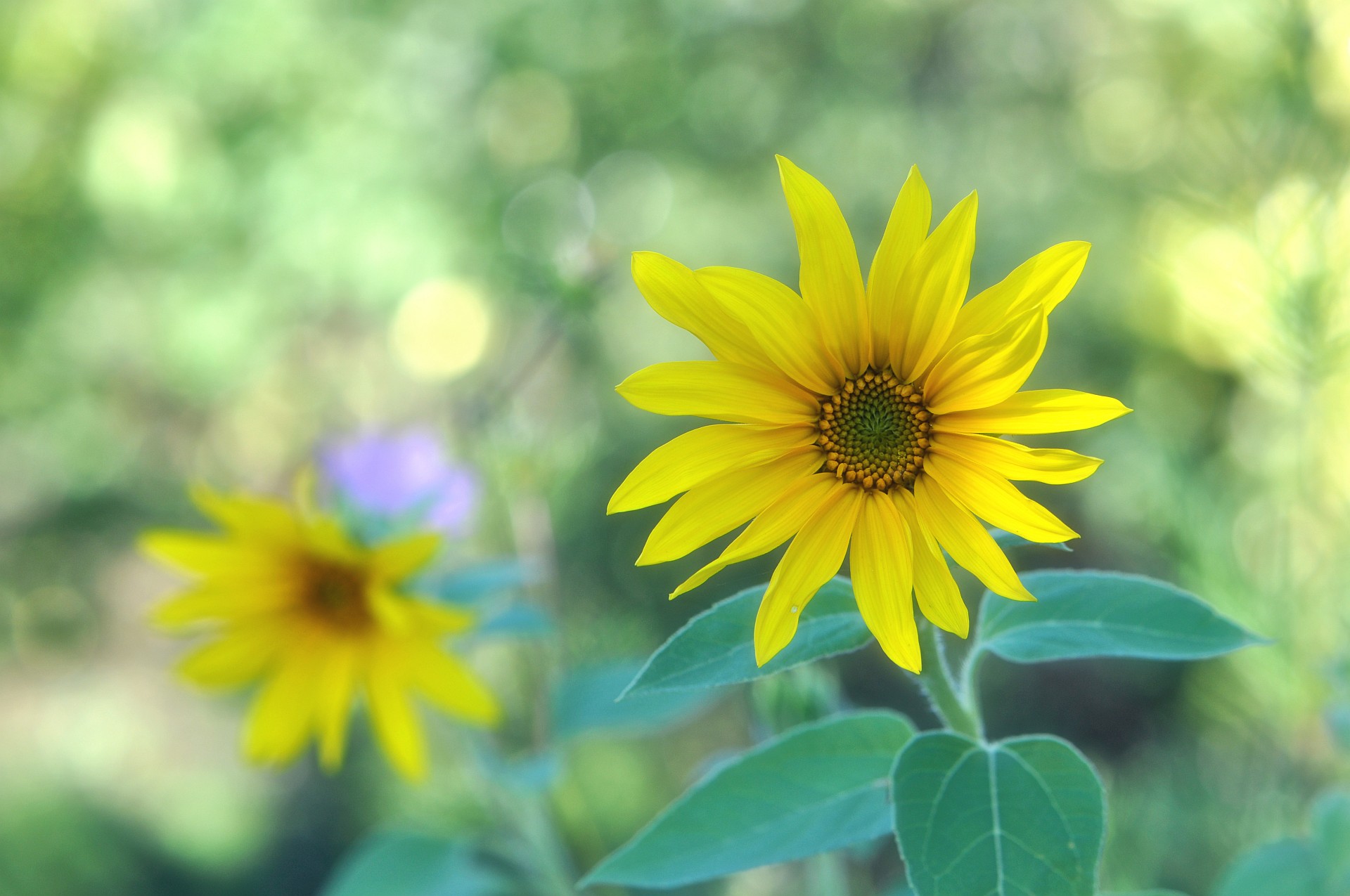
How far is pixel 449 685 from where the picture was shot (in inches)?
23.1

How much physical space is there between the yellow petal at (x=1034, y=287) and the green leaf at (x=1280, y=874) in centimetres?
27

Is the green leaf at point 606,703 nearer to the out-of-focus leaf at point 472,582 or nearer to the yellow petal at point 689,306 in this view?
the out-of-focus leaf at point 472,582

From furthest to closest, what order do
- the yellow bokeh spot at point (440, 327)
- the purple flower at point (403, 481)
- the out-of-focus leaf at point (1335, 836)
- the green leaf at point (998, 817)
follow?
the yellow bokeh spot at point (440, 327) → the purple flower at point (403, 481) → the out-of-focus leaf at point (1335, 836) → the green leaf at point (998, 817)

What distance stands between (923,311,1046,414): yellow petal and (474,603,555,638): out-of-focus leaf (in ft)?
0.99

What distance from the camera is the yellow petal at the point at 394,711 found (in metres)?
0.60

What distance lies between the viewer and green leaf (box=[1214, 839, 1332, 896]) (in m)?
0.43

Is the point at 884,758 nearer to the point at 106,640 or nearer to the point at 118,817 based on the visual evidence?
the point at 118,817

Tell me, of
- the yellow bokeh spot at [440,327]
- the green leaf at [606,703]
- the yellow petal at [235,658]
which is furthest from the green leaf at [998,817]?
the yellow bokeh spot at [440,327]

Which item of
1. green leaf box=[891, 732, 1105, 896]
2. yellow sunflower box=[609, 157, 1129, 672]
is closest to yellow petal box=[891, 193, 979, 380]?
yellow sunflower box=[609, 157, 1129, 672]

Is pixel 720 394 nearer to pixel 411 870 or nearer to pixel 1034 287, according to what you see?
pixel 1034 287

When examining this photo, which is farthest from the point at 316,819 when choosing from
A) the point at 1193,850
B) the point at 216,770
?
the point at 1193,850

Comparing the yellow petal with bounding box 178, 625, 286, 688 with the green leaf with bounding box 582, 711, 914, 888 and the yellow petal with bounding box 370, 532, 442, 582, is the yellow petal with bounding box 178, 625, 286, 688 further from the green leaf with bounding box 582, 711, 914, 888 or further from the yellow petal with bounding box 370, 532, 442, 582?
the green leaf with bounding box 582, 711, 914, 888

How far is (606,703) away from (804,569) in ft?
1.01

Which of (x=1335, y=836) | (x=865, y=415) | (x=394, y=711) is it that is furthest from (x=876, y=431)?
(x=394, y=711)
